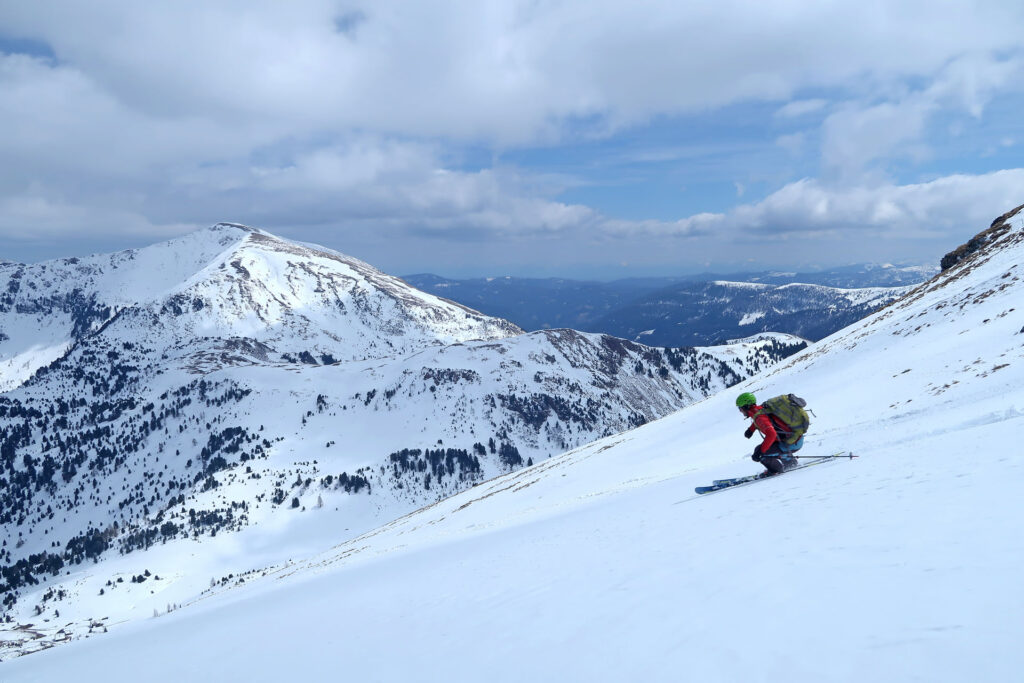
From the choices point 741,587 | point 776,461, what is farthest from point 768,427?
point 741,587

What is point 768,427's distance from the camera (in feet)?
53.0

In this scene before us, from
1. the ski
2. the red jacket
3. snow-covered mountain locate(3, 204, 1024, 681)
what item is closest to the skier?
the red jacket

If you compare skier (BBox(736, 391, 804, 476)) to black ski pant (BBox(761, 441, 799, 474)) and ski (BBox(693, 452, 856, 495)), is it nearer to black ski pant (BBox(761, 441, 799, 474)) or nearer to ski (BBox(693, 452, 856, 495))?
black ski pant (BBox(761, 441, 799, 474))

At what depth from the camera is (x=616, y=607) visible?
8.23 m

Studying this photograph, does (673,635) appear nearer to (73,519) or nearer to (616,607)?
(616,607)

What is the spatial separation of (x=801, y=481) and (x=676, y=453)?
21.4m

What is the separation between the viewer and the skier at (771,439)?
16312 millimetres

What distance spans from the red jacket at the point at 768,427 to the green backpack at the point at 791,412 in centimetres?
13

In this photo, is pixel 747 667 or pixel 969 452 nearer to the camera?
pixel 747 667

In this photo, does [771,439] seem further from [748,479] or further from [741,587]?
[741,587]

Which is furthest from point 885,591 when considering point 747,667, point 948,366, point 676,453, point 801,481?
point 676,453

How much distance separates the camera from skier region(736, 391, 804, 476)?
1631 centimetres

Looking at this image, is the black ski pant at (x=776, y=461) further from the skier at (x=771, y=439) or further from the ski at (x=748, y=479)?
the ski at (x=748, y=479)

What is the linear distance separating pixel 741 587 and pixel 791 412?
35.8 ft
